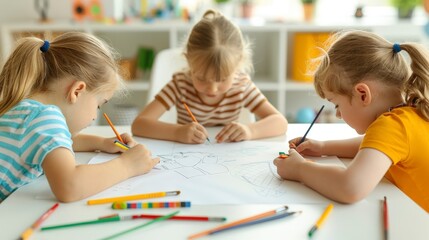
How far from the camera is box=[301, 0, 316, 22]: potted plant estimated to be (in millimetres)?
3217

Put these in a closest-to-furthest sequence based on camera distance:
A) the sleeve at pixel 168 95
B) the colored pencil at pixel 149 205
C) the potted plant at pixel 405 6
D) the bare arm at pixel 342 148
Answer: the colored pencil at pixel 149 205 < the bare arm at pixel 342 148 < the sleeve at pixel 168 95 < the potted plant at pixel 405 6

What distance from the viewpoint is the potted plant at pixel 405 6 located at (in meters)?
3.19

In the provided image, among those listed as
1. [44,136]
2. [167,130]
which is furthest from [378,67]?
[44,136]

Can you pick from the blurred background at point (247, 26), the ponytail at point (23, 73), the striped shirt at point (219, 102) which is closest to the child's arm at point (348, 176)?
the ponytail at point (23, 73)

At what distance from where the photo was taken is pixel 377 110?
113cm

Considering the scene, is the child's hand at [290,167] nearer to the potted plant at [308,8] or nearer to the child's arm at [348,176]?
the child's arm at [348,176]

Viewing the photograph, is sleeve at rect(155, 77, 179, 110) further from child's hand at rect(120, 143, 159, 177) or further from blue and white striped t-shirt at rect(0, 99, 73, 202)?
blue and white striped t-shirt at rect(0, 99, 73, 202)

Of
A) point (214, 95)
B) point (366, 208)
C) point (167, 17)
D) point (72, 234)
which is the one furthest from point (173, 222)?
point (167, 17)

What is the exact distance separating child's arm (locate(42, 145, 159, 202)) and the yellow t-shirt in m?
0.51

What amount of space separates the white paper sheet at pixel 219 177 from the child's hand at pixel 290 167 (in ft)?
0.05

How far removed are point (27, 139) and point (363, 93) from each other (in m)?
0.71

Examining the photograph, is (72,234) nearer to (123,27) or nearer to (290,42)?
(123,27)

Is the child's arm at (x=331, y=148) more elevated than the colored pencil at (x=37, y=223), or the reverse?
the colored pencil at (x=37, y=223)

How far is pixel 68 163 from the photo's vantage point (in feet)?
3.18
